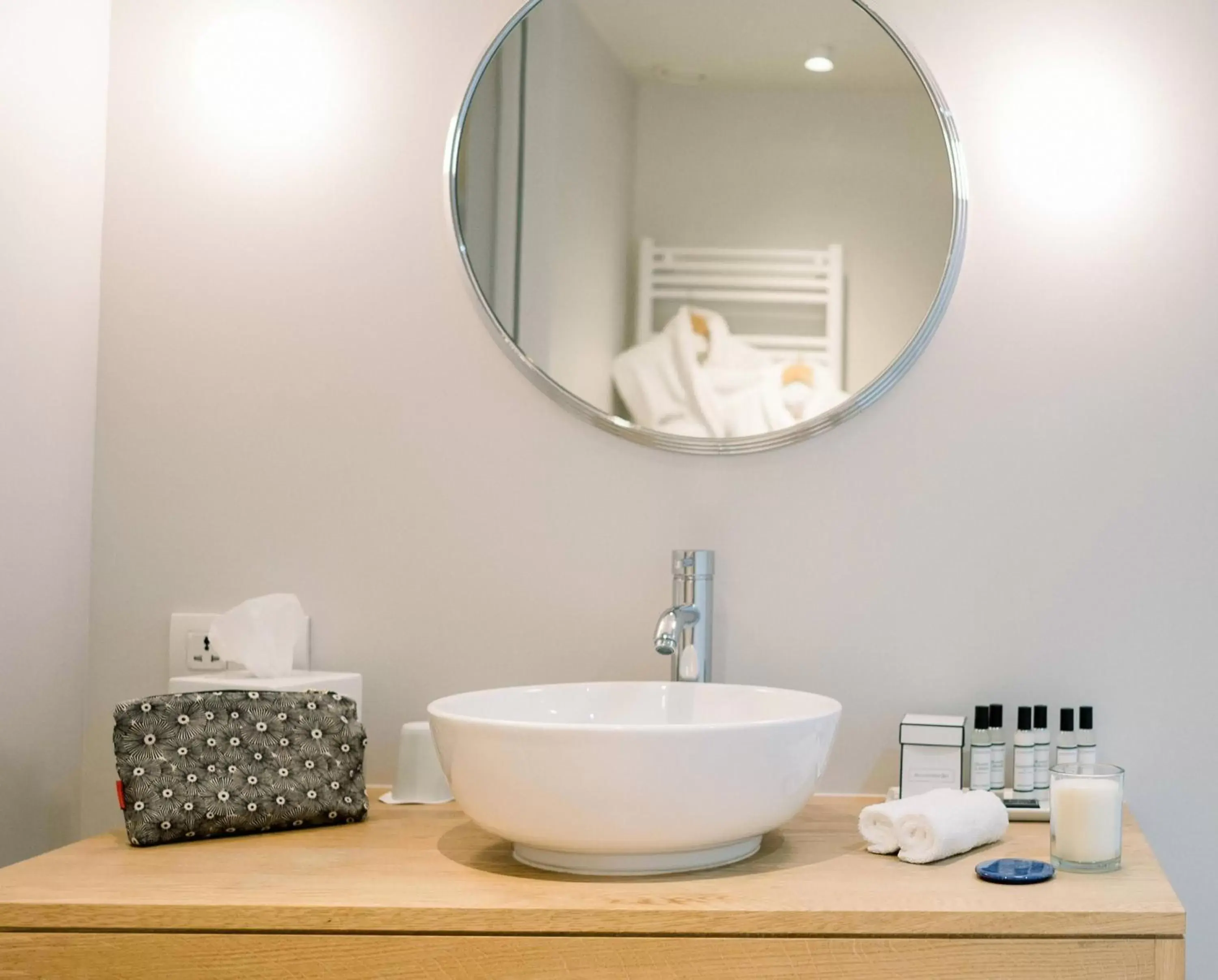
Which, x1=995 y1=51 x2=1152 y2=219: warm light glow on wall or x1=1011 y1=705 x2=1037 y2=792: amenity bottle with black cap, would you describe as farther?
x1=995 y1=51 x2=1152 y2=219: warm light glow on wall

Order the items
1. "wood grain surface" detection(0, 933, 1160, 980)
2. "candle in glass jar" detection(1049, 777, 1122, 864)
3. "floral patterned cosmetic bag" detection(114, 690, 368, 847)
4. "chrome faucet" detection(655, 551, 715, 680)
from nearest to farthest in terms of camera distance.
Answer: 1. "wood grain surface" detection(0, 933, 1160, 980)
2. "candle in glass jar" detection(1049, 777, 1122, 864)
3. "floral patterned cosmetic bag" detection(114, 690, 368, 847)
4. "chrome faucet" detection(655, 551, 715, 680)

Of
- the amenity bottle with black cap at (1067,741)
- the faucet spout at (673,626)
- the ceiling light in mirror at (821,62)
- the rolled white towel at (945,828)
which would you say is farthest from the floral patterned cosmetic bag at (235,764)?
the ceiling light in mirror at (821,62)

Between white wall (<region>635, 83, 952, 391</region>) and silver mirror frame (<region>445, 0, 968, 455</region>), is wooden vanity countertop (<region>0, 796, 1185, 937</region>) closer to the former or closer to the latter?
silver mirror frame (<region>445, 0, 968, 455</region>)

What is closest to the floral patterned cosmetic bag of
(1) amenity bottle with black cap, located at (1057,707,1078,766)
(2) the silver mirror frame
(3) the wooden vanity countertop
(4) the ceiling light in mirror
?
(3) the wooden vanity countertop

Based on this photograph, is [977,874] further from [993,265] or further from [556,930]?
[993,265]

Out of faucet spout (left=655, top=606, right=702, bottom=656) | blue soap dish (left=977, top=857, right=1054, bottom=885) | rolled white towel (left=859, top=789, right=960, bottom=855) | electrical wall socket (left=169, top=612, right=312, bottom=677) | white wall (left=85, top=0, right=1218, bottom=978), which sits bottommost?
→ blue soap dish (left=977, top=857, right=1054, bottom=885)

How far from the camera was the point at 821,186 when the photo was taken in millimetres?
1647

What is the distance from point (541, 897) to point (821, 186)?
101 cm

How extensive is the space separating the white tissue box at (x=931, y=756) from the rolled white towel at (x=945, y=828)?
0.48 feet

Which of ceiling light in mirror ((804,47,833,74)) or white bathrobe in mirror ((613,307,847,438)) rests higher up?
ceiling light in mirror ((804,47,833,74))

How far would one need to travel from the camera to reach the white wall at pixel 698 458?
1598mm

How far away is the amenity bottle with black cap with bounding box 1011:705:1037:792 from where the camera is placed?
146cm

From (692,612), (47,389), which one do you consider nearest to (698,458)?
(692,612)

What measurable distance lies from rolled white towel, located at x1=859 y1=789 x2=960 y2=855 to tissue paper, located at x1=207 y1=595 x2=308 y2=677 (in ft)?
2.42
